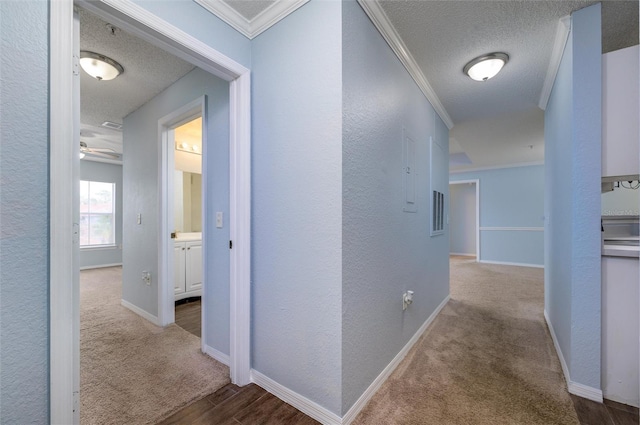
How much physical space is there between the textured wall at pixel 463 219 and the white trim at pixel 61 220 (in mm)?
8669

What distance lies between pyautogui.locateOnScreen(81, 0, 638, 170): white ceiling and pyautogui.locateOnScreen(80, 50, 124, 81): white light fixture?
6 centimetres

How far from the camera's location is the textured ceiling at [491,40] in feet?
5.38

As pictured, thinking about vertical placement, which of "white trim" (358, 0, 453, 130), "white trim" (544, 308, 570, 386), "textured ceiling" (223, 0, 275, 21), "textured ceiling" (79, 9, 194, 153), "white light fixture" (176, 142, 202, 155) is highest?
"textured ceiling" (79, 9, 194, 153)

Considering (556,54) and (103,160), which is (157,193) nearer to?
(556,54)

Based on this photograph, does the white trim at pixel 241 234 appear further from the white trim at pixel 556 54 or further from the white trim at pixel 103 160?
the white trim at pixel 103 160

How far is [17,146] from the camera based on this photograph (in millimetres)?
950

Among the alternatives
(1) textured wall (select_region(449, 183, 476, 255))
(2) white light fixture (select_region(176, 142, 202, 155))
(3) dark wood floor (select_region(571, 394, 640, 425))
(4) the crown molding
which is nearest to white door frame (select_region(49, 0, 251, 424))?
(4) the crown molding

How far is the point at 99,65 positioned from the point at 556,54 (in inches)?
143

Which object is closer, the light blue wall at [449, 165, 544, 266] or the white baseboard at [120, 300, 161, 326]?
the white baseboard at [120, 300, 161, 326]

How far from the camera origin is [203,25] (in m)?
1.52

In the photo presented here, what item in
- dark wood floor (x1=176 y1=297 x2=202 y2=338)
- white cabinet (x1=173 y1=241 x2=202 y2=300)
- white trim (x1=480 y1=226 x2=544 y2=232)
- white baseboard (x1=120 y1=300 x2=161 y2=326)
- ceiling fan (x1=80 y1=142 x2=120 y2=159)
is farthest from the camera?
white trim (x1=480 y1=226 x2=544 y2=232)

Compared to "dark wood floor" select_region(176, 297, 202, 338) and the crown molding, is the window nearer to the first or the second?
"dark wood floor" select_region(176, 297, 202, 338)

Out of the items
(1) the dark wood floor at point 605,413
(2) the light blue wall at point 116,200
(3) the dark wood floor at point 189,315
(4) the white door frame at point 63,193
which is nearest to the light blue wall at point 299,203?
(4) the white door frame at point 63,193

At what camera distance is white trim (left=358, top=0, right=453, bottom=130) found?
1.57 meters
